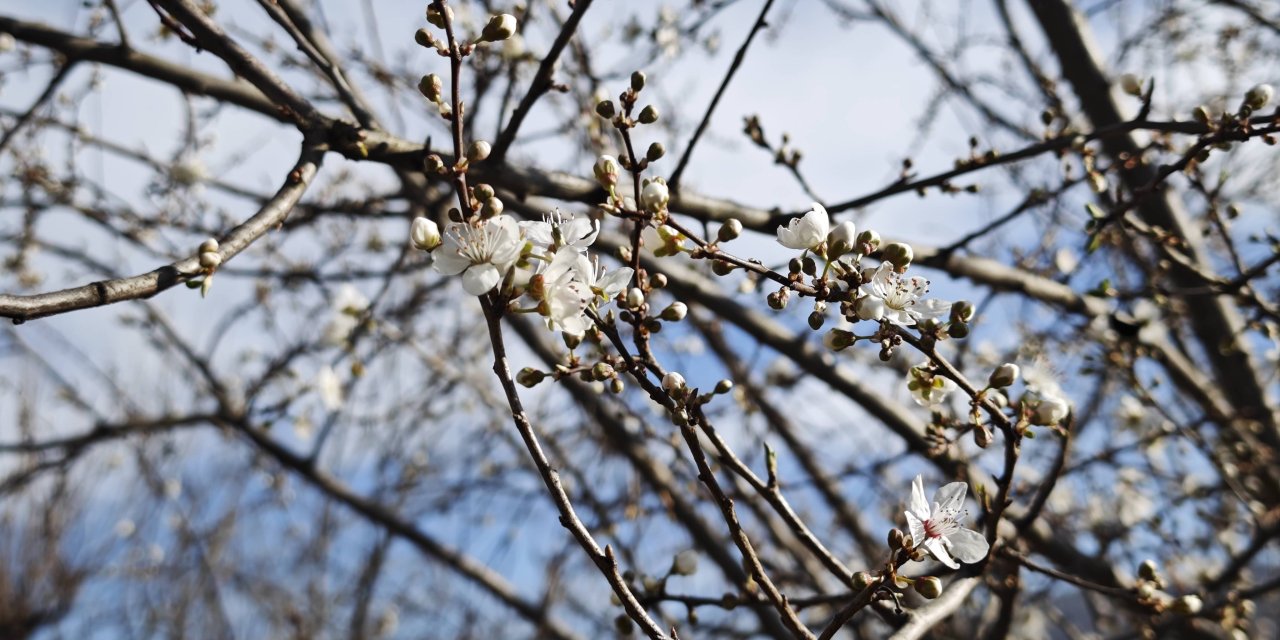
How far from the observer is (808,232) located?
3.89ft

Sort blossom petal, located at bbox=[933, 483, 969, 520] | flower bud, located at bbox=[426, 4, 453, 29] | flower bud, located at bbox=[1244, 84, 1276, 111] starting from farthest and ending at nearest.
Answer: flower bud, located at bbox=[1244, 84, 1276, 111]
blossom petal, located at bbox=[933, 483, 969, 520]
flower bud, located at bbox=[426, 4, 453, 29]

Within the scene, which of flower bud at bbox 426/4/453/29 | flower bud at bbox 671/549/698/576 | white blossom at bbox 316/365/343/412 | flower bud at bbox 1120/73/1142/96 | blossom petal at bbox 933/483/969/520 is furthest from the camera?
white blossom at bbox 316/365/343/412

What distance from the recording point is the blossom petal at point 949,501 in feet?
4.30

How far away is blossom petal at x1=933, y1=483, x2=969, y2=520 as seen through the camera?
131cm

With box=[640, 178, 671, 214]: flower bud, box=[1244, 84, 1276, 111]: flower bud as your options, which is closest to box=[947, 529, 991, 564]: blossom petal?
box=[640, 178, 671, 214]: flower bud

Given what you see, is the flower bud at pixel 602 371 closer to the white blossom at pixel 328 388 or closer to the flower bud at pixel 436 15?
the flower bud at pixel 436 15

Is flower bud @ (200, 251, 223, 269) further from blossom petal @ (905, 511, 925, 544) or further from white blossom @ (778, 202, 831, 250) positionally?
blossom petal @ (905, 511, 925, 544)

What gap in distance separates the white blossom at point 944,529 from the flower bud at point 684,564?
0.56m

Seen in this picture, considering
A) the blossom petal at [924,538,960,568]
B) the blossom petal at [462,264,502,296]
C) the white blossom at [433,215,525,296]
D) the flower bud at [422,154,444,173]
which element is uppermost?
the flower bud at [422,154,444,173]

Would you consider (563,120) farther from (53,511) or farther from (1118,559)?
(53,511)

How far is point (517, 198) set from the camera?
6.32 feet

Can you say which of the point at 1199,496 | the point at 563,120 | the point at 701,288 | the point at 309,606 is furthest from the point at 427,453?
the point at 1199,496

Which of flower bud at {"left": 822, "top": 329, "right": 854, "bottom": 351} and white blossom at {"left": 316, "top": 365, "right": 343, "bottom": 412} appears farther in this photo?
white blossom at {"left": 316, "top": 365, "right": 343, "bottom": 412}

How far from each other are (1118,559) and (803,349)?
248 centimetres
